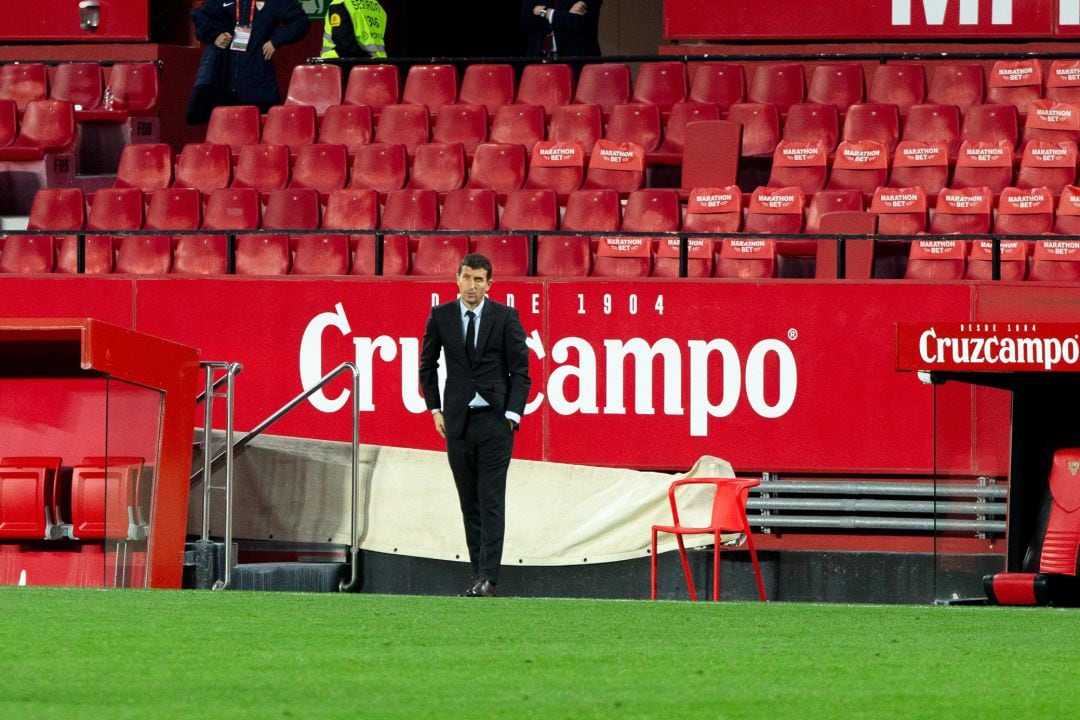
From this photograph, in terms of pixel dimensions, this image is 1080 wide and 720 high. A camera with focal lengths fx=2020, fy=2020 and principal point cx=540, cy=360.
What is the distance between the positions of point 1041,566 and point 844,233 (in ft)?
10.9

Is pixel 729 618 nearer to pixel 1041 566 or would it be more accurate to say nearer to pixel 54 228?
pixel 1041 566

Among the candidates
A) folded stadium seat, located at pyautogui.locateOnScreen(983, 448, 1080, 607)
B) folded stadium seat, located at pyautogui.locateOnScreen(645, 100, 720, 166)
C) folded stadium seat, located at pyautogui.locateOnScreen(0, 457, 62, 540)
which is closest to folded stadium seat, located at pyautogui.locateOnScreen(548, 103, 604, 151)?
folded stadium seat, located at pyautogui.locateOnScreen(645, 100, 720, 166)

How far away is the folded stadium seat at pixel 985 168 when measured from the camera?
48.9ft

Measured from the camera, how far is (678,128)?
16234mm

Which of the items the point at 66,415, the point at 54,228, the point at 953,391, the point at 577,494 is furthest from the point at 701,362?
the point at 54,228

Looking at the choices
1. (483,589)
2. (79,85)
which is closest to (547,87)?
(79,85)

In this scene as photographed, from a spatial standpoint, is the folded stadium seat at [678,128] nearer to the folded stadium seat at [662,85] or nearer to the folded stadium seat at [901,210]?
the folded stadium seat at [662,85]

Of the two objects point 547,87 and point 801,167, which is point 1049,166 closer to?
point 801,167

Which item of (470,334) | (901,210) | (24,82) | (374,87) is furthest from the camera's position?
(24,82)

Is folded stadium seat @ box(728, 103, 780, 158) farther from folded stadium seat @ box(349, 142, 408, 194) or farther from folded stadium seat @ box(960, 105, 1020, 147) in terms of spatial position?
folded stadium seat @ box(349, 142, 408, 194)

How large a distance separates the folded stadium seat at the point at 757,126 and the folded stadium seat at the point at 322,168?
3.16 meters

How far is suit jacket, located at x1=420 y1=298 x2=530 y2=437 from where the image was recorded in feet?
35.8

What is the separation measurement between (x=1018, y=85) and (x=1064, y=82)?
0.45 m

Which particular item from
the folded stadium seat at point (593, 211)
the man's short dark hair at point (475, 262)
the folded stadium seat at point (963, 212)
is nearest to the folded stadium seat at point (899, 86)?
the folded stadium seat at point (963, 212)
